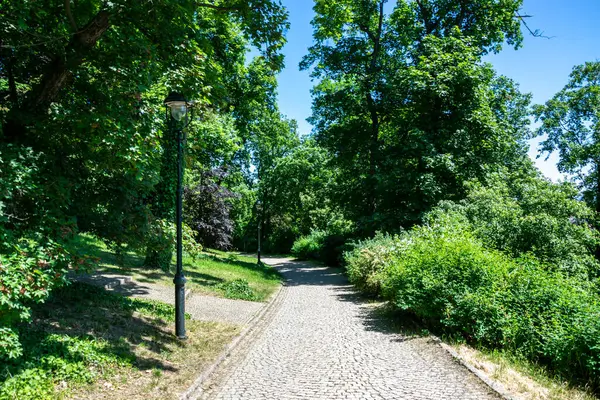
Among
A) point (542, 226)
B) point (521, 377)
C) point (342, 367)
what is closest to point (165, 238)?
point (342, 367)

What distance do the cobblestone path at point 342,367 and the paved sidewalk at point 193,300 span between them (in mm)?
1173

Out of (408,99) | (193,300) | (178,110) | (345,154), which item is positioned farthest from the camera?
(345,154)

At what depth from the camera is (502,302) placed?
25.1 feet

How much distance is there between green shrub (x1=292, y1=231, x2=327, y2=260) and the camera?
1476 inches

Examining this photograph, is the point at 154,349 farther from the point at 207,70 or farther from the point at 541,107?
the point at 541,107

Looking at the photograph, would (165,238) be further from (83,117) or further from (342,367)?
(342,367)

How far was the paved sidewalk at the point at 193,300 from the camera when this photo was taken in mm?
10508

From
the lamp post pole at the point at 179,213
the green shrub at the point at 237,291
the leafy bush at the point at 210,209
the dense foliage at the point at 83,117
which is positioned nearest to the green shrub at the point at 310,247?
the leafy bush at the point at 210,209

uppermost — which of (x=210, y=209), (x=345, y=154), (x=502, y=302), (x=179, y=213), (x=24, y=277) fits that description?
(x=345, y=154)

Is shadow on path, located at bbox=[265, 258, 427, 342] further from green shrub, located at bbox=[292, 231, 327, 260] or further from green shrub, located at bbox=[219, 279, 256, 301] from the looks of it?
green shrub, located at bbox=[292, 231, 327, 260]

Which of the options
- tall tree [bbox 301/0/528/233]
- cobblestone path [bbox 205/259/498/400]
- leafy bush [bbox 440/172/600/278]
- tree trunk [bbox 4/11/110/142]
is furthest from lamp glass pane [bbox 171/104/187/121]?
tall tree [bbox 301/0/528/233]

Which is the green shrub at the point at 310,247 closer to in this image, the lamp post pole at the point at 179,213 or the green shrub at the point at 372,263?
the green shrub at the point at 372,263

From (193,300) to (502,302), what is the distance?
8416 mm

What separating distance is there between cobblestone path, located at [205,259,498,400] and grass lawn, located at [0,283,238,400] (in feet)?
2.59
